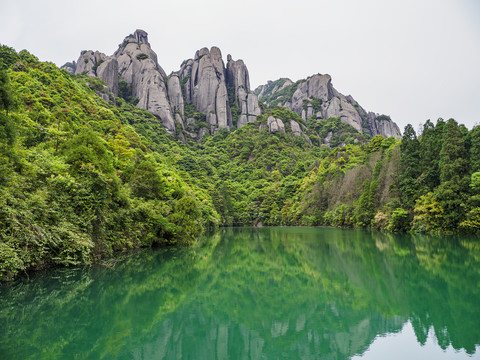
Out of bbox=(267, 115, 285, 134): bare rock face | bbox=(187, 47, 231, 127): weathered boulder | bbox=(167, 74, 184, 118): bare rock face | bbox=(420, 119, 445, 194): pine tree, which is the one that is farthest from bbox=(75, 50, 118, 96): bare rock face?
bbox=(420, 119, 445, 194): pine tree

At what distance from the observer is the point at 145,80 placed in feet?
324

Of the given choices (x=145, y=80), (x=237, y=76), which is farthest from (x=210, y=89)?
(x=145, y=80)

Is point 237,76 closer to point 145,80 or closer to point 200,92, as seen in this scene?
point 200,92

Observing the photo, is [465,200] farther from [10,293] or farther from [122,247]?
[10,293]

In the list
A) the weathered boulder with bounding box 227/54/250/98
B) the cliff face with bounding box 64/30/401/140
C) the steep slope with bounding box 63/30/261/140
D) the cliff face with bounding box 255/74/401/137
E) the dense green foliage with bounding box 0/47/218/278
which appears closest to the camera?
the dense green foliage with bounding box 0/47/218/278

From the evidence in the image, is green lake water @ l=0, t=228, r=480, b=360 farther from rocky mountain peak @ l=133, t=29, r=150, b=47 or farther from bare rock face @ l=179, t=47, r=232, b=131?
rocky mountain peak @ l=133, t=29, r=150, b=47

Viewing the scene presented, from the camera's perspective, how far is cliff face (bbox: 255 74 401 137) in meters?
131

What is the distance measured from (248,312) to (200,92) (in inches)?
4525

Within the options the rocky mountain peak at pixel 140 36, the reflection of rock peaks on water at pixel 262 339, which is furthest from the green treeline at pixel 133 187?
the rocky mountain peak at pixel 140 36

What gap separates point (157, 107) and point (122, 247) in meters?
80.9

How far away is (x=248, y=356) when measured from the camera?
5.86 m

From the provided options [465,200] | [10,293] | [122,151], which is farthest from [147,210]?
[465,200]

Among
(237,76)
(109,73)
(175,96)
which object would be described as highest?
(237,76)

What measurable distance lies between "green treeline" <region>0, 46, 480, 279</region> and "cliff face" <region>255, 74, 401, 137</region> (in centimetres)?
6891
